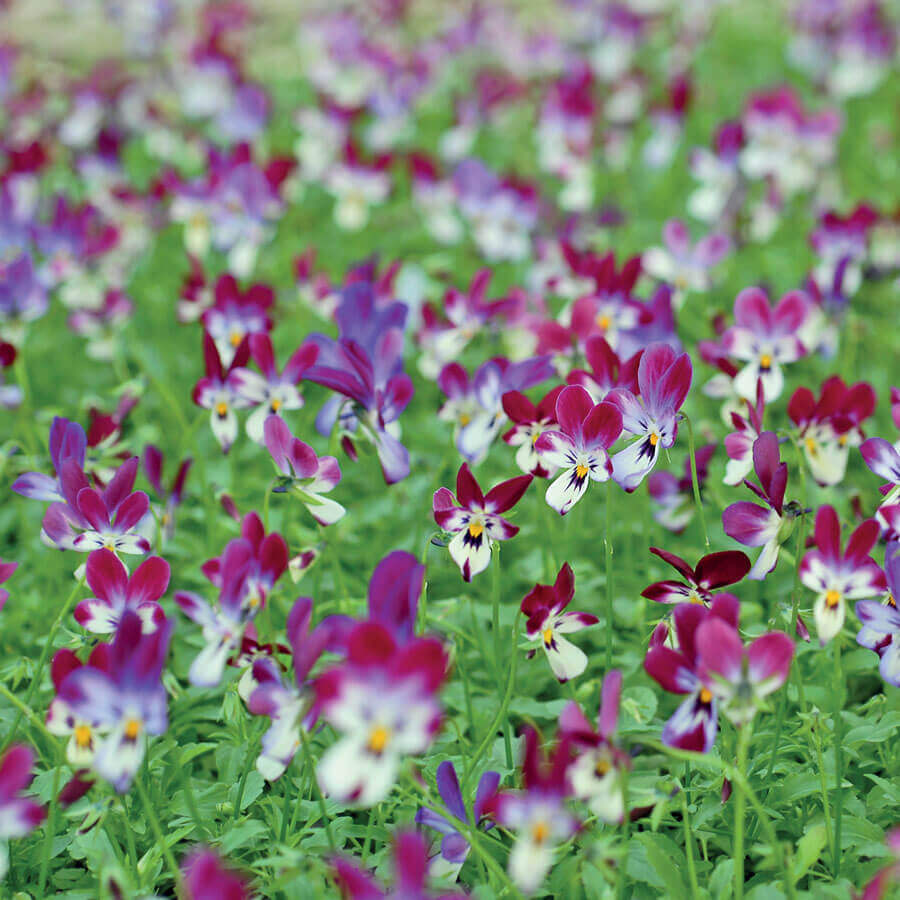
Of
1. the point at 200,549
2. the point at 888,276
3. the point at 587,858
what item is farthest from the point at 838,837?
the point at 888,276

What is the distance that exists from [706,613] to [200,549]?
1277 mm

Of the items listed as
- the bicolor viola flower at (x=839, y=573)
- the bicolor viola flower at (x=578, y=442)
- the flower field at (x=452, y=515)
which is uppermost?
the bicolor viola flower at (x=578, y=442)

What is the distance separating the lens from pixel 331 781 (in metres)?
0.98

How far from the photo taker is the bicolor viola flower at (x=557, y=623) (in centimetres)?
144

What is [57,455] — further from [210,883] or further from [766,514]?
[766,514]

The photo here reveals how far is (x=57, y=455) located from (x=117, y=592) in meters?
0.29

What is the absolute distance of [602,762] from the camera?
1162 mm

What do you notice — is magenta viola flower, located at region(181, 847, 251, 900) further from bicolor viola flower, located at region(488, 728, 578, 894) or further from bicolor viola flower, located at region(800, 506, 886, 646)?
bicolor viola flower, located at region(800, 506, 886, 646)

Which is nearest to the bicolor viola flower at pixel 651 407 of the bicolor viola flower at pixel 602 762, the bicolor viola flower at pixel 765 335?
the bicolor viola flower at pixel 602 762

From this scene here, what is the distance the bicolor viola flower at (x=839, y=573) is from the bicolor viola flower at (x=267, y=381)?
2.71 feet

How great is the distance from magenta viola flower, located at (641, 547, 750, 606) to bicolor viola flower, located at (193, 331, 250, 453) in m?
0.78

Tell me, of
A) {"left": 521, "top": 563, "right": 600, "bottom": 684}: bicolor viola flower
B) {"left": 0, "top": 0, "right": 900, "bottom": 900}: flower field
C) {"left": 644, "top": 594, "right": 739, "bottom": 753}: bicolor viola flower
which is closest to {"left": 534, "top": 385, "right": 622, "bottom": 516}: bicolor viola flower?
{"left": 0, "top": 0, "right": 900, "bottom": 900}: flower field

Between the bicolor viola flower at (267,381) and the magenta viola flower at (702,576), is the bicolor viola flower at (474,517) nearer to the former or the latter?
the magenta viola flower at (702,576)

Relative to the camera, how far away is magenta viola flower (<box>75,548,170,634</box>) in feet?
4.44
